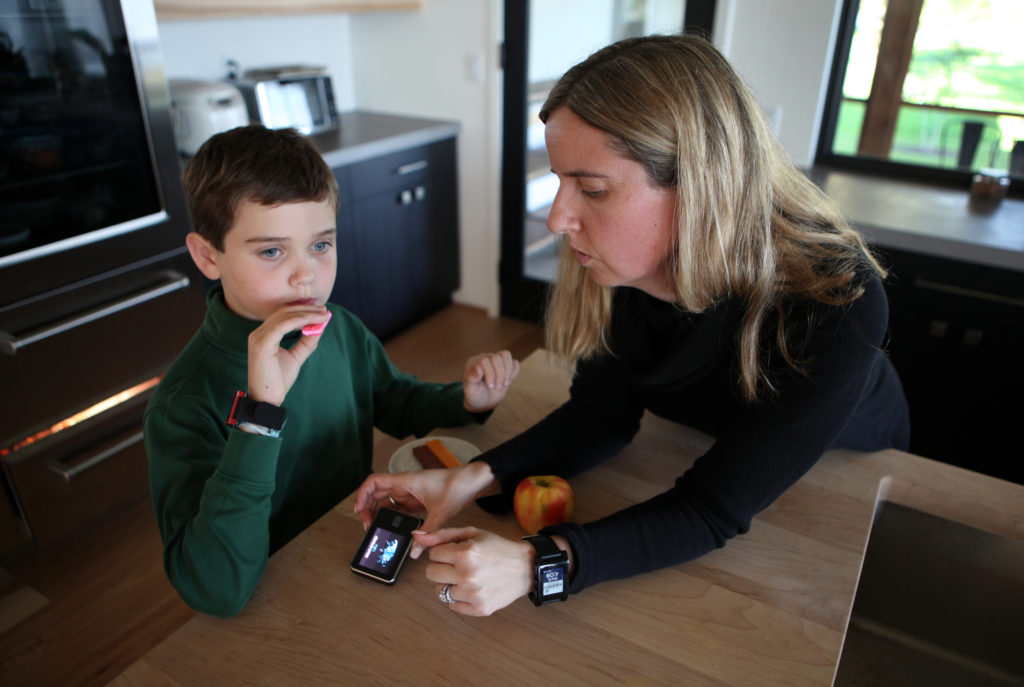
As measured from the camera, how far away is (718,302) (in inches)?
38.4

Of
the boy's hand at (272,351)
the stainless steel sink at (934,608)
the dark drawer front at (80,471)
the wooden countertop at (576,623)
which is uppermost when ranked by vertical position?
the boy's hand at (272,351)

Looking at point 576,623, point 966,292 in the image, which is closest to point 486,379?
point 576,623

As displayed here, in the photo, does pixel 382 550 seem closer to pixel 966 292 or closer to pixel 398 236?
pixel 966 292

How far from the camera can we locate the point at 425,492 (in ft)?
3.09

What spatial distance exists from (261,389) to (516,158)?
2341 mm

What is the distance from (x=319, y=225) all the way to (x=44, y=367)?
3.71 feet

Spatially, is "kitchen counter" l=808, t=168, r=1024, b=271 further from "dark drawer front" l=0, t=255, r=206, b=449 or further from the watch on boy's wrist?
"dark drawer front" l=0, t=255, r=206, b=449

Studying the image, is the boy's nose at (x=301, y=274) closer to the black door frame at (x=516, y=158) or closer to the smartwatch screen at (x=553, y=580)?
the smartwatch screen at (x=553, y=580)

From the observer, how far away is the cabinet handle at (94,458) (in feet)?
6.02

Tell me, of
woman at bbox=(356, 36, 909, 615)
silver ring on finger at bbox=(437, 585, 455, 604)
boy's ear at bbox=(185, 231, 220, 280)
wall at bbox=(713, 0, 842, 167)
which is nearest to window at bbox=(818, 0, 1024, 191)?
wall at bbox=(713, 0, 842, 167)

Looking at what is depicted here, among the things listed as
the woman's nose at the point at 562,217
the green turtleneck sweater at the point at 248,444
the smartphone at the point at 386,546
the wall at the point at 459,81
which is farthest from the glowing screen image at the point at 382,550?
the wall at the point at 459,81

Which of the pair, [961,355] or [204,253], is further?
[961,355]

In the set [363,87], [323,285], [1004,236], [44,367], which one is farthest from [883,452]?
[363,87]

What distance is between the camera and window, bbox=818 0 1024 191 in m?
2.39
